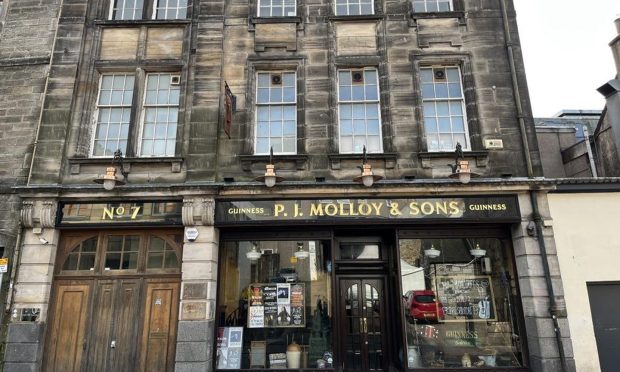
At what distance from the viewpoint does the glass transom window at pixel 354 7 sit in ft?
33.2

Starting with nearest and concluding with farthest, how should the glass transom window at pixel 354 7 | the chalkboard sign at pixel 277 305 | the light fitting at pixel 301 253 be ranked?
1. the chalkboard sign at pixel 277 305
2. the light fitting at pixel 301 253
3. the glass transom window at pixel 354 7

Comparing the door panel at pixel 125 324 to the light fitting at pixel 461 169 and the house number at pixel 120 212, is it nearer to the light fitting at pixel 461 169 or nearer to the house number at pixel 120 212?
the house number at pixel 120 212

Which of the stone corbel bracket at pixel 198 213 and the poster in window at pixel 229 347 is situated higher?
the stone corbel bracket at pixel 198 213

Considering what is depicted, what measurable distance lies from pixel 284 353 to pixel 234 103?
5804 mm

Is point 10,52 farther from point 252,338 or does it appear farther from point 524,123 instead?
point 524,123

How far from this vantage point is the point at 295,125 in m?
9.40

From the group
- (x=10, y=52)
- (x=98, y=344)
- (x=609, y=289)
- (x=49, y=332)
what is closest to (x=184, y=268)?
(x=98, y=344)

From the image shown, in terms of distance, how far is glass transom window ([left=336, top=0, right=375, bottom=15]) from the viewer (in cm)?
1012

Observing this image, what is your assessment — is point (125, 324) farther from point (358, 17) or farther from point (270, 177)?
point (358, 17)

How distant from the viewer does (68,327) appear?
27.4 ft

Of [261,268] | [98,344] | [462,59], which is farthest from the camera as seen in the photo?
[462,59]

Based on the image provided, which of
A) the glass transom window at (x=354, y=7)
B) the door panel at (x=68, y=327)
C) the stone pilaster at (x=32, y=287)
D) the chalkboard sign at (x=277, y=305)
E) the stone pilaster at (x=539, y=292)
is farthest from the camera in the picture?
the glass transom window at (x=354, y=7)

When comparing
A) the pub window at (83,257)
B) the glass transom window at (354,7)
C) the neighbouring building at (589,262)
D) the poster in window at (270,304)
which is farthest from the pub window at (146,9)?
the neighbouring building at (589,262)

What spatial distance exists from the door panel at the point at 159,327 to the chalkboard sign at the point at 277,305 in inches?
66.0
